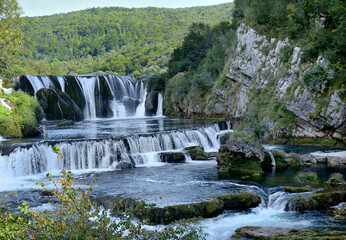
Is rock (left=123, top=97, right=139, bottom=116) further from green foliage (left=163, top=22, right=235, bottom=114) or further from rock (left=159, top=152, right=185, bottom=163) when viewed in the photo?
rock (left=159, top=152, right=185, bottom=163)

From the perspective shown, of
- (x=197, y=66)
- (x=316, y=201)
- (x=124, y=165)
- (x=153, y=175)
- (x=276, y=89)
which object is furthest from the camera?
(x=197, y=66)

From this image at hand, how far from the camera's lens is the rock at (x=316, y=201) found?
13508 mm

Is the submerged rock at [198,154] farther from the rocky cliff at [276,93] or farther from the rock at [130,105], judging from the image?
the rock at [130,105]

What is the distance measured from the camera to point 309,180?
17047 mm

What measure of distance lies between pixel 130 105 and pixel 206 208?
37.3 meters

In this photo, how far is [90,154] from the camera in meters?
23.0

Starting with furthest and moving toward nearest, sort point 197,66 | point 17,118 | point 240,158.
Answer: point 197,66 < point 17,118 < point 240,158

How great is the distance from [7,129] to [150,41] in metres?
92.1

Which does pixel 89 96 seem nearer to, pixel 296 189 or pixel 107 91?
pixel 107 91

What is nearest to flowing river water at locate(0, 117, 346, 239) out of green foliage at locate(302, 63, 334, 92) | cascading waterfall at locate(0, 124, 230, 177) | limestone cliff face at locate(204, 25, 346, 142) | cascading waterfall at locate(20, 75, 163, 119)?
cascading waterfall at locate(0, 124, 230, 177)

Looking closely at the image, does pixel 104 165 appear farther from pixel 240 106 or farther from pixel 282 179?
pixel 240 106

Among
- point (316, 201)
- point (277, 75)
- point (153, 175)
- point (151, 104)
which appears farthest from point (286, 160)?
point (151, 104)

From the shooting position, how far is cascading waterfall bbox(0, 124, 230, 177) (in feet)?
69.6

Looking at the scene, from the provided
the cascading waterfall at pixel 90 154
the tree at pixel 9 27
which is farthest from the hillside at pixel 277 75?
the tree at pixel 9 27
